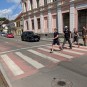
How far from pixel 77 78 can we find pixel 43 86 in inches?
54.8

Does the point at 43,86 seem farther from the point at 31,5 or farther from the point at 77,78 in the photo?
the point at 31,5

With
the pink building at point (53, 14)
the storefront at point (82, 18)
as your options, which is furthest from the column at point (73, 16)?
the storefront at point (82, 18)

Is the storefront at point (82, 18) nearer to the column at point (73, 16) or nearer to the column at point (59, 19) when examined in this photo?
the column at point (73, 16)

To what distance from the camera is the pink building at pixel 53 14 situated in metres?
27.4

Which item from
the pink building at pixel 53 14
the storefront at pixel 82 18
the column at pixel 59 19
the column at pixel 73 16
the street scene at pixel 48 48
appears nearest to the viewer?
the street scene at pixel 48 48

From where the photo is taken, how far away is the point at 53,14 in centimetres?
3322

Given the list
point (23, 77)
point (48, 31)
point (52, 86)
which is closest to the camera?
point (52, 86)

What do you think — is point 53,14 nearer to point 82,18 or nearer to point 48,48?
point 82,18

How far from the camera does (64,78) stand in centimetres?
708

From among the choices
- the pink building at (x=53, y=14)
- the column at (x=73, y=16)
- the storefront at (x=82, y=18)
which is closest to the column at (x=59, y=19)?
the pink building at (x=53, y=14)

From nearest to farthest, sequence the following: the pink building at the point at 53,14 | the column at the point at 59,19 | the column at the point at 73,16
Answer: the pink building at the point at 53,14 < the column at the point at 73,16 < the column at the point at 59,19

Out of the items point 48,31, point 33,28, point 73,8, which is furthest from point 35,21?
point 73,8

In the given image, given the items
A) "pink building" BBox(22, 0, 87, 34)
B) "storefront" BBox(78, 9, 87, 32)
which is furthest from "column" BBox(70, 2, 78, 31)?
"storefront" BBox(78, 9, 87, 32)

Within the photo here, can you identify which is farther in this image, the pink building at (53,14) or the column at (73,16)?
the column at (73,16)
